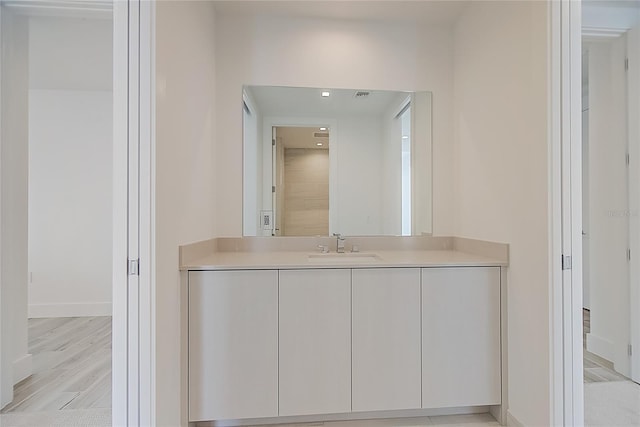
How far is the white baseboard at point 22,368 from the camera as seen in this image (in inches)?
80.7

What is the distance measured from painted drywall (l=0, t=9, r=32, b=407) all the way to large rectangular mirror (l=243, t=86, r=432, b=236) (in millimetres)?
1423

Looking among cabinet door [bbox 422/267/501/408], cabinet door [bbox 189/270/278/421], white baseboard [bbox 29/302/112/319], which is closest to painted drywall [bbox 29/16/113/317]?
white baseboard [bbox 29/302/112/319]

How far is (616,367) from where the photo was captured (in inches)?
84.7

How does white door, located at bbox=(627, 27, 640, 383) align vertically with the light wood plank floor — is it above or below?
above

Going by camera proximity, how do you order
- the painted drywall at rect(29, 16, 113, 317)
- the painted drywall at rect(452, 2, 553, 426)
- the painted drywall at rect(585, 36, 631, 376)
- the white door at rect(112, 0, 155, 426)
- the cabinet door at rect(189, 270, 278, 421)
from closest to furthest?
the white door at rect(112, 0, 155, 426)
the painted drywall at rect(452, 2, 553, 426)
the cabinet door at rect(189, 270, 278, 421)
the painted drywall at rect(585, 36, 631, 376)
the painted drywall at rect(29, 16, 113, 317)

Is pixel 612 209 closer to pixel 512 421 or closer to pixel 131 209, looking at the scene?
pixel 512 421

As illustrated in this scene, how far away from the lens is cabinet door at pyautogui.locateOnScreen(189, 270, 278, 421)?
164 cm

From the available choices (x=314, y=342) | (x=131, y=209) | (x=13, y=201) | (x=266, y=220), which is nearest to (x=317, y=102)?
(x=266, y=220)

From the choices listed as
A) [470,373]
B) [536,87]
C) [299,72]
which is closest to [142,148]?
[299,72]

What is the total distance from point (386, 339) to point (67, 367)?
2.28 metres

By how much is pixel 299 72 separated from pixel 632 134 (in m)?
2.25

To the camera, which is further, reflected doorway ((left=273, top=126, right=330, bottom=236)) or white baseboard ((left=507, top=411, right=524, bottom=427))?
Answer: reflected doorway ((left=273, top=126, right=330, bottom=236))

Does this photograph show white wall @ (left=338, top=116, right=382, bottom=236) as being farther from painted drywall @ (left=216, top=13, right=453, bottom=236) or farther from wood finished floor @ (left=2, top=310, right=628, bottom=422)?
wood finished floor @ (left=2, top=310, right=628, bottom=422)

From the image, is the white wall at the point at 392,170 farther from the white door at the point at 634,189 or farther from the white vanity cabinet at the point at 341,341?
the white door at the point at 634,189
